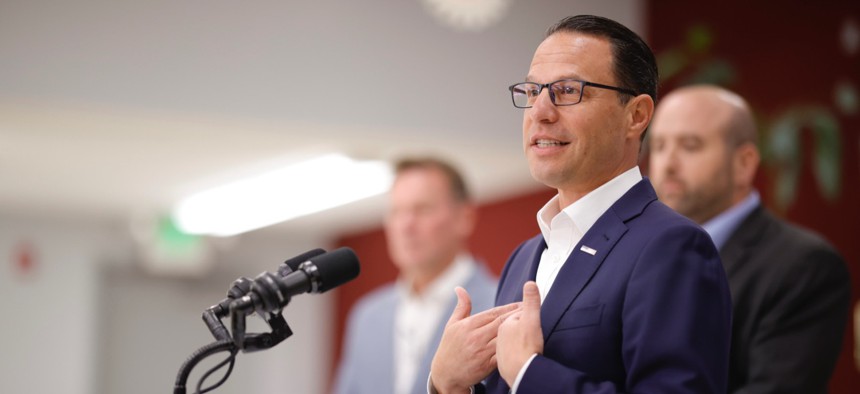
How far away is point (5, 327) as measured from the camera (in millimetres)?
7777

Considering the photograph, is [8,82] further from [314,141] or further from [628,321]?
[628,321]

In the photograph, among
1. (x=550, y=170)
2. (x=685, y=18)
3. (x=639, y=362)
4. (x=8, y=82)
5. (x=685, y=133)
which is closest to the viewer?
(x=639, y=362)

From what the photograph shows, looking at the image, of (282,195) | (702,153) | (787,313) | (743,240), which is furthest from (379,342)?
(282,195)

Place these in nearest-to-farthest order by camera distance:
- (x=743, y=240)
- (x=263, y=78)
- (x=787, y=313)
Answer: (x=787, y=313) < (x=743, y=240) < (x=263, y=78)

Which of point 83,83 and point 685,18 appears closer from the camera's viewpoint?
point 83,83

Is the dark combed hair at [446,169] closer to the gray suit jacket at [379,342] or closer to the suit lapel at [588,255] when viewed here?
the gray suit jacket at [379,342]

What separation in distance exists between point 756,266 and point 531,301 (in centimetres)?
104

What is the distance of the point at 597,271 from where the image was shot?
4.74 feet

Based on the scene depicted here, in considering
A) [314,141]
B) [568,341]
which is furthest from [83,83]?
[568,341]

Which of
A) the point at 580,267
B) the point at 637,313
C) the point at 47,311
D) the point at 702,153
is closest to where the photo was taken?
the point at 637,313

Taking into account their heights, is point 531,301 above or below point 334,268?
below

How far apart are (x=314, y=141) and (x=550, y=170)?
3874 mm

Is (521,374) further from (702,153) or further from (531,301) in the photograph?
(702,153)

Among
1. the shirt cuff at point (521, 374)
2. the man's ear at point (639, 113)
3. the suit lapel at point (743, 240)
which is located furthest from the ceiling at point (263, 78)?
the shirt cuff at point (521, 374)
